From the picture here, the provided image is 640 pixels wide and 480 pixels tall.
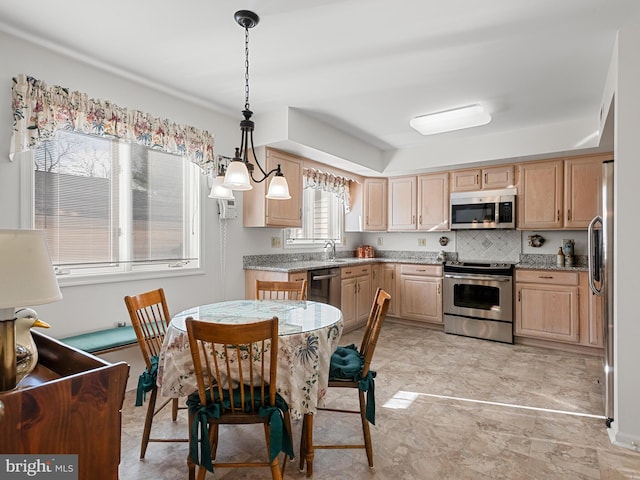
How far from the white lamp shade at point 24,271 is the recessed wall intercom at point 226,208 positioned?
2497 mm

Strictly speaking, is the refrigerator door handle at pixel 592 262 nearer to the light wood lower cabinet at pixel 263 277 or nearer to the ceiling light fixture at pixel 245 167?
the ceiling light fixture at pixel 245 167

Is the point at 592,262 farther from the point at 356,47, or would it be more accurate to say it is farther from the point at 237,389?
the point at 237,389

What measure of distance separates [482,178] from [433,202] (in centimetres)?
69

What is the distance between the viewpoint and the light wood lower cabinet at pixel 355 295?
4586 mm

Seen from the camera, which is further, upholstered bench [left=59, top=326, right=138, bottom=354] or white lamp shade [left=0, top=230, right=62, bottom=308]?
upholstered bench [left=59, top=326, right=138, bottom=354]

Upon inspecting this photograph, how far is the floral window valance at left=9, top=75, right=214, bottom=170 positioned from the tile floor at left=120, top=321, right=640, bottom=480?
201 centimetres

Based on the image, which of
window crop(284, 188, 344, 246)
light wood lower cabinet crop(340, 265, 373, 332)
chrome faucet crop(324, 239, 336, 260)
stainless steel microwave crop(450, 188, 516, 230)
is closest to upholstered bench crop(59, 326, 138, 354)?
window crop(284, 188, 344, 246)

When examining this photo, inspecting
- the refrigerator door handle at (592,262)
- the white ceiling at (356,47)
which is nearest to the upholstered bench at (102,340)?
the white ceiling at (356,47)

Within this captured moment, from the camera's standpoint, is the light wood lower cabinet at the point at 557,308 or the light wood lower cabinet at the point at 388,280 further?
the light wood lower cabinet at the point at 388,280

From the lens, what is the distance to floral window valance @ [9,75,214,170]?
7.67ft

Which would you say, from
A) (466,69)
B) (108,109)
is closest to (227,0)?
(108,109)

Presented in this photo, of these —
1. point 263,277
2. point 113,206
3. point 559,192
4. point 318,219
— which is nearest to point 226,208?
point 263,277

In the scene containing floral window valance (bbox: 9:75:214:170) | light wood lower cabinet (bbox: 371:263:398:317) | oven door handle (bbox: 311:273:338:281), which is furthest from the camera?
light wood lower cabinet (bbox: 371:263:398:317)

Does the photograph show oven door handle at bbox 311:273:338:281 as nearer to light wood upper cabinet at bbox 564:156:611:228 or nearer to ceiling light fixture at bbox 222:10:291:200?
ceiling light fixture at bbox 222:10:291:200
